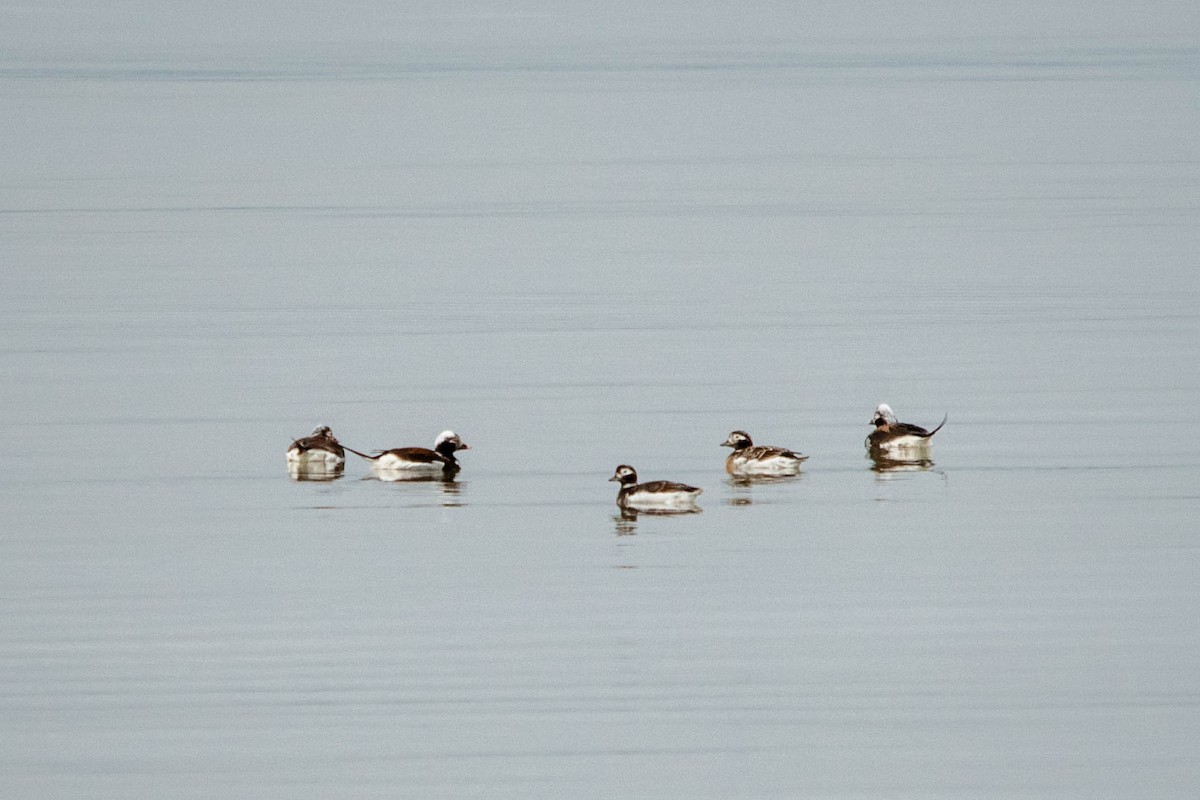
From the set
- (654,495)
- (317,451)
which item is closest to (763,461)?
(654,495)

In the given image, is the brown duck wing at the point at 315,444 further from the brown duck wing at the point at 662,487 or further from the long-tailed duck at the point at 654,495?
the brown duck wing at the point at 662,487

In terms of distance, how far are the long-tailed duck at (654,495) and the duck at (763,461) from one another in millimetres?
1083

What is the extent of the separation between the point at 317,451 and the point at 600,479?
2132 mm

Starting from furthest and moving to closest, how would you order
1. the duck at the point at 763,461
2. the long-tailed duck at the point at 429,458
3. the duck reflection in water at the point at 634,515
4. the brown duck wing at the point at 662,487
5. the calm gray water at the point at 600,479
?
the long-tailed duck at the point at 429,458, the duck at the point at 763,461, the brown duck wing at the point at 662,487, the duck reflection in water at the point at 634,515, the calm gray water at the point at 600,479

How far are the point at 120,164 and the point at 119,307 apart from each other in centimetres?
1847

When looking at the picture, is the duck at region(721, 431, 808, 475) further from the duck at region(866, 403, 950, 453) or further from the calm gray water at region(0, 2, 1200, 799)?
the duck at region(866, 403, 950, 453)

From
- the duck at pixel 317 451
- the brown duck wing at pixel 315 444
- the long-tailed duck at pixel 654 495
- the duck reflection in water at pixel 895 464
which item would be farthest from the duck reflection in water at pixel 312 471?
the duck reflection in water at pixel 895 464

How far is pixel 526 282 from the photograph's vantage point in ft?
96.2

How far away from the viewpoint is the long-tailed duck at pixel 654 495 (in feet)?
51.1

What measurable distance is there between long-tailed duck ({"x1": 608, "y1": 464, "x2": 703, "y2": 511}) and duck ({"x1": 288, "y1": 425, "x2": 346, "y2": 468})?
2.60 metres

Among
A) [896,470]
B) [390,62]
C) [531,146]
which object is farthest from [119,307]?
[390,62]

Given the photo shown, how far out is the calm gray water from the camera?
431 inches

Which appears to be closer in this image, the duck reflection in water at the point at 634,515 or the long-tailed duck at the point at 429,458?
the duck reflection in water at the point at 634,515

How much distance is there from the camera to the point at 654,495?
51.1 feet
